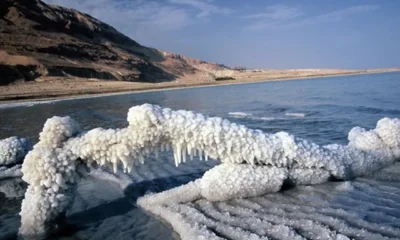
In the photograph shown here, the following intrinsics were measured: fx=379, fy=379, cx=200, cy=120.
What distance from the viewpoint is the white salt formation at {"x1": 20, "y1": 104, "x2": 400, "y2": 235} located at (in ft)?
13.1

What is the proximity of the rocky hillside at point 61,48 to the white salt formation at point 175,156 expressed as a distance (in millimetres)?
51228

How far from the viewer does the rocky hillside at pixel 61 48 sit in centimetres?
5900

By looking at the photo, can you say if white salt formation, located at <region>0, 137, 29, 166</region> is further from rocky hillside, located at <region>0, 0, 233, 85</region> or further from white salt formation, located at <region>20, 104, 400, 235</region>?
rocky hillside, located at <region>0, 0, 233, 85</region>

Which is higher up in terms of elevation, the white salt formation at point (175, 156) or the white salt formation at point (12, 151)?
the white salt formation at point (175, 156)

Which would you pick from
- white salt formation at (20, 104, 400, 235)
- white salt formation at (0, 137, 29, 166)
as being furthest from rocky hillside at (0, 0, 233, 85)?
white salt formation at (20, 104, 400, 235)

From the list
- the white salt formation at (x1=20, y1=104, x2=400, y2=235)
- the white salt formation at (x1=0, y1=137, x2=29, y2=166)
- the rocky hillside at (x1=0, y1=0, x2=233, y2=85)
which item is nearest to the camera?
the white salt formation at (x1=20, y1=104, x2=400, y2=235)

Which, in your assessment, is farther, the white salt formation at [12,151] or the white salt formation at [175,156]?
the white salt formation at [12,151]

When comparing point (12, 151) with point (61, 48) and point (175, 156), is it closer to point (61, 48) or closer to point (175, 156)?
point (175, 156)

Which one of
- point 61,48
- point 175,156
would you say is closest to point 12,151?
point 175,156

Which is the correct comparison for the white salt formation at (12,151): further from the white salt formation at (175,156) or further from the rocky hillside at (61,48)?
the rocky hillside at (61,48)

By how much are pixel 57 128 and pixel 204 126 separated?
5.55ft

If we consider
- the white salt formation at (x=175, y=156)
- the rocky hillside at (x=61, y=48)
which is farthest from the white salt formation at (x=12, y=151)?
the rocky hillside at (x=61, y=48)

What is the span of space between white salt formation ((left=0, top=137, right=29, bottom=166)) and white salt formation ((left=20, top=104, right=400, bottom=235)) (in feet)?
11.1

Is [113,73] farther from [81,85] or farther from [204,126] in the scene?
[204,126]
